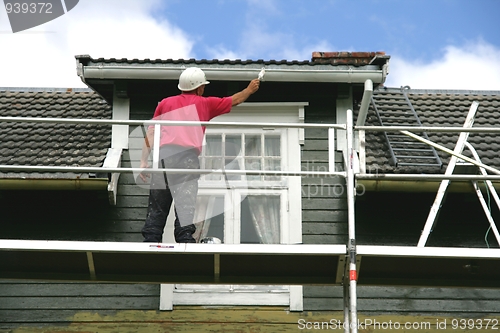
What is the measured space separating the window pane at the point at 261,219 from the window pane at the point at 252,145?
0.55 metres

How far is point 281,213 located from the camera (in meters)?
9.10

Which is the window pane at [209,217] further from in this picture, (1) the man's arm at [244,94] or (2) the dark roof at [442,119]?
(2) the dark roof at [442,119]

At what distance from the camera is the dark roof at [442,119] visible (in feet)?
30.3

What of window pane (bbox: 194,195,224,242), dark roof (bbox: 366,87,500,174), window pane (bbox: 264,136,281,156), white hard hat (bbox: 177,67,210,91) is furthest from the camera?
window pane (bbox: 264,136,281,156)

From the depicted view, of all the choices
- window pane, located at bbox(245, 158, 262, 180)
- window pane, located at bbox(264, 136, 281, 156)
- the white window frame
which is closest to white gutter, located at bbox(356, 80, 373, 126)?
the white window frame

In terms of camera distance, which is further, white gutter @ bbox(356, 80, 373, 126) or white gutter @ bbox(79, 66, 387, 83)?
white gutter @ bbox(79, 66, 387, 83)

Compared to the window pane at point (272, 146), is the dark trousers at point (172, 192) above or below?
below

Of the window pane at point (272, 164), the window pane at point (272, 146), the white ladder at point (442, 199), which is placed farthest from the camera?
the window pane at point (272, 146)

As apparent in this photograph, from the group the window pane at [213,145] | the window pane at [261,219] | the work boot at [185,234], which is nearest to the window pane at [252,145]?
the window pane at [213,145]

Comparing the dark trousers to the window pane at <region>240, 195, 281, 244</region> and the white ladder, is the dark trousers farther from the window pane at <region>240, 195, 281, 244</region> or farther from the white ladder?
the white ladder

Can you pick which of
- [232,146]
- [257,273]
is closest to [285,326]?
[257,273]

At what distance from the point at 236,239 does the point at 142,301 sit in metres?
1.23

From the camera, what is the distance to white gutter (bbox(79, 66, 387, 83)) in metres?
9.35

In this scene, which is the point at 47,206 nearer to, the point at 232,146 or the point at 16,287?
the point at 16,287
